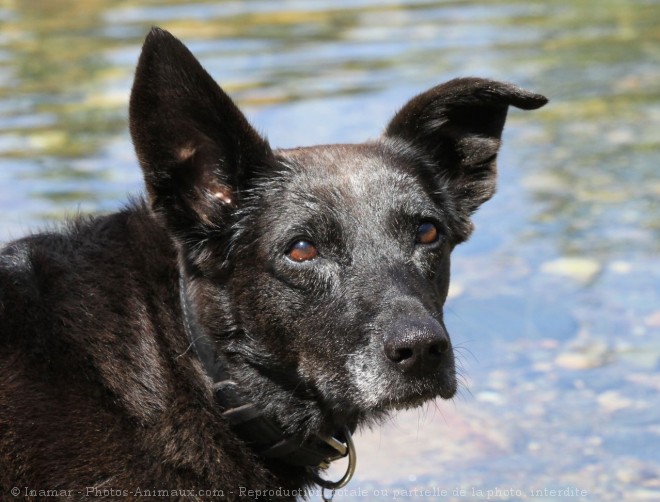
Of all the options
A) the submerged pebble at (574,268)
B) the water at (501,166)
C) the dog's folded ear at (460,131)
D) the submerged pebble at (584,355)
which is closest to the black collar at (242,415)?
the water at (501,166)

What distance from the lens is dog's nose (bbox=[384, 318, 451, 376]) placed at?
3732 millimetres

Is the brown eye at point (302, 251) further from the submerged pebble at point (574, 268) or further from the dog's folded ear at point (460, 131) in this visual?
the submerged pebble at point (574, 268)

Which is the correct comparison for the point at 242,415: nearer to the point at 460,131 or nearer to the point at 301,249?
the point at 301,249

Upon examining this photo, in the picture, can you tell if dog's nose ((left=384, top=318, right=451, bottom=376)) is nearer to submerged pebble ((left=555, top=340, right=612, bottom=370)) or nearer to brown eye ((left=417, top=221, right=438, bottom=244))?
brown eye ((left=417, top=221, right=438, bottom=244))

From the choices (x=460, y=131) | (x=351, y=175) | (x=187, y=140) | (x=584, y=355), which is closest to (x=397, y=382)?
(x=351, y=175)

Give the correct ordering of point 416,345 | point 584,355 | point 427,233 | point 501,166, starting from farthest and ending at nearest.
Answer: point 501,166
point 584,355
point 427,233
point 416,345

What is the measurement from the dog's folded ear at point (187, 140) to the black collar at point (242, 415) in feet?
0.94

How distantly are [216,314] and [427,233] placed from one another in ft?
2.86

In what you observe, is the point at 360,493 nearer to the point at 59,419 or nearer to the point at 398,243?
the point at 398,243

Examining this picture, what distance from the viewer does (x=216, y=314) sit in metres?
4.08

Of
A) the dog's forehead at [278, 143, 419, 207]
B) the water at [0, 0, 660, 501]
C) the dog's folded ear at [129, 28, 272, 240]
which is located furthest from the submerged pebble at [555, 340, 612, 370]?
the dog's folded ear at [129, 28, 272, 240]

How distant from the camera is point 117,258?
4070 mm

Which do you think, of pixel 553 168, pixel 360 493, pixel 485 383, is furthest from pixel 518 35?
pixel 360 493

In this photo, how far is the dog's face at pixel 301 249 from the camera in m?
3.86
